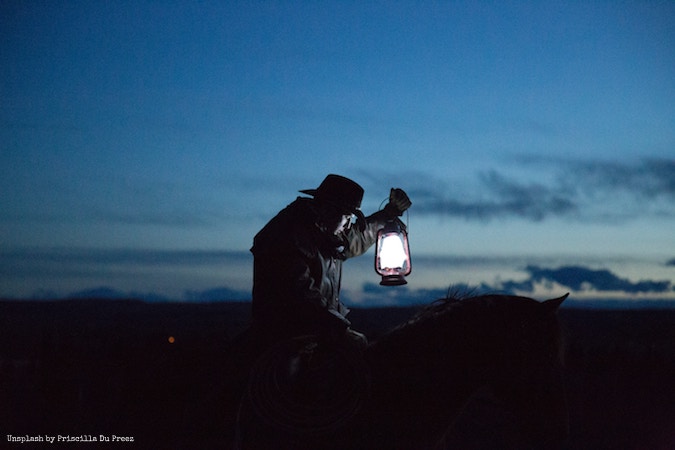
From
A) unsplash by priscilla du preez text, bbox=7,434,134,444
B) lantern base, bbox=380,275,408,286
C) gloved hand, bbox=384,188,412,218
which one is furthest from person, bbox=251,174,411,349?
unsplash by priscilla du preez text, bbox=7,434,134,444

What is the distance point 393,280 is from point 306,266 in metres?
1.03

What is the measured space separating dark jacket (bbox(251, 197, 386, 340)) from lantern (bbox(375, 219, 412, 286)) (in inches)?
20.4

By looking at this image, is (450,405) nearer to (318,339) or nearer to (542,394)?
(542,394)

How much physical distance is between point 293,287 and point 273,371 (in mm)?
568

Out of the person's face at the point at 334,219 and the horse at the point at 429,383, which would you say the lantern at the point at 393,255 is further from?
the horse at the point at 429,383

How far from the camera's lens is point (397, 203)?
528 centimetres

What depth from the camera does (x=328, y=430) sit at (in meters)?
3.54

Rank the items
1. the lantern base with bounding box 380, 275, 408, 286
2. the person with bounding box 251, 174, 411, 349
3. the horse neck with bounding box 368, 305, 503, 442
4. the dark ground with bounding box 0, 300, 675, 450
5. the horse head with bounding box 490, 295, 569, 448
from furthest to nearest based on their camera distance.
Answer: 1. the lantern base with bounding box 380, 275, 408, 286
2. the dark ground with bounding box 0, 300, 675, 450
3. the person with bounding box 251, 174, 411, 349
4. the horse neck with bounding box 368, 305, 503, 442
5. the horse head with bounding box 490, 295, 569, 448

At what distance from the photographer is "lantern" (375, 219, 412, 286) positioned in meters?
4.91

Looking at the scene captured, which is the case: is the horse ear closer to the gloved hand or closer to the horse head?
the horse head

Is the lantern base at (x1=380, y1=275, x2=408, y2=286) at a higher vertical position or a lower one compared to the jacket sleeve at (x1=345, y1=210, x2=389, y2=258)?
lower

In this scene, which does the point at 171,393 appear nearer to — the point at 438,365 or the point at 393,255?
the point at 438,365

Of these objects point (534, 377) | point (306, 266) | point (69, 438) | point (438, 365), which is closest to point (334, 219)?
point (306, 266)

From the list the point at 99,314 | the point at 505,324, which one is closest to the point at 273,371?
the point at 505,324
